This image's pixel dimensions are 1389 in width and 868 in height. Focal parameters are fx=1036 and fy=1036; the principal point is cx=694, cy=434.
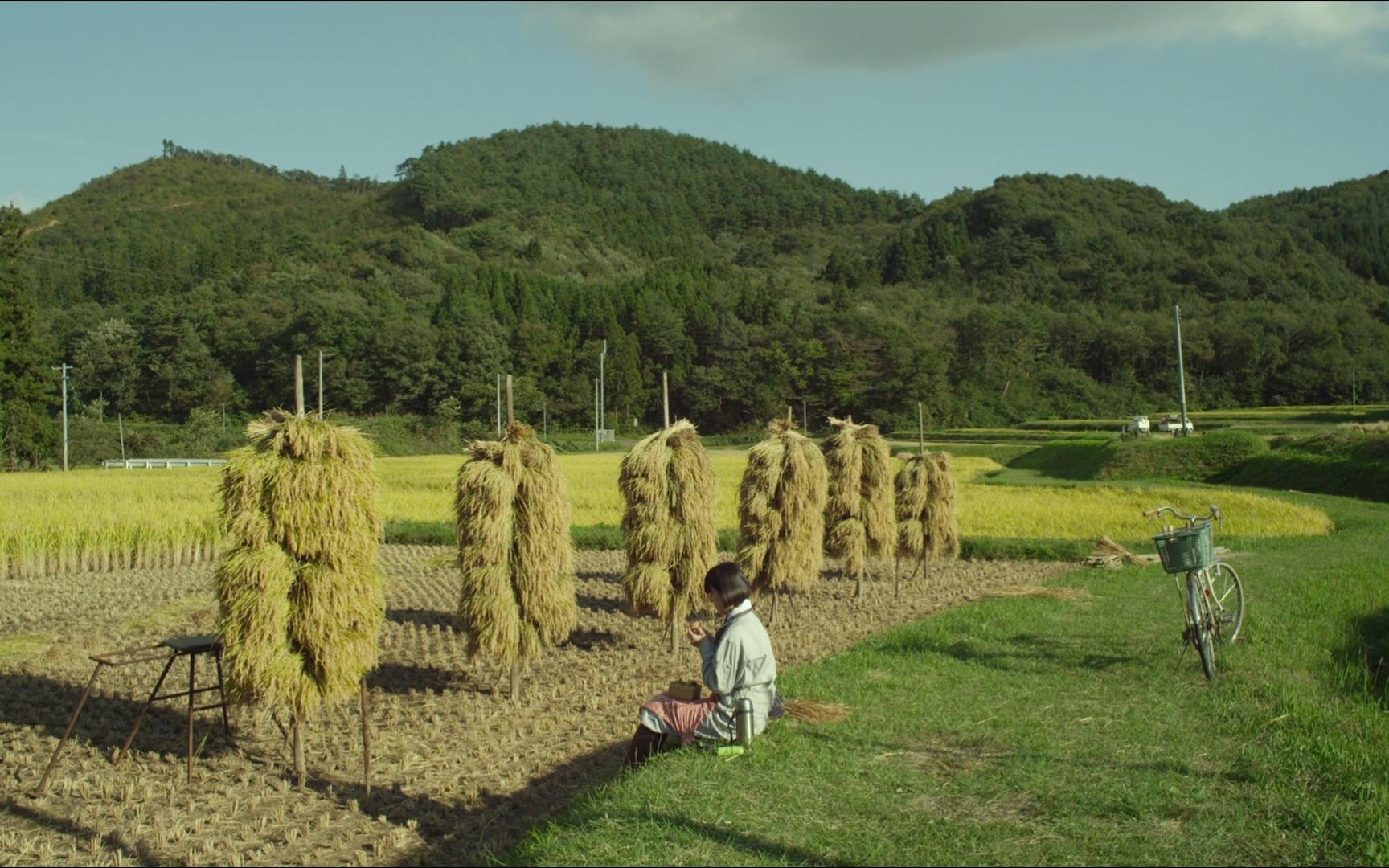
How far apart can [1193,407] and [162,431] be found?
71.4m

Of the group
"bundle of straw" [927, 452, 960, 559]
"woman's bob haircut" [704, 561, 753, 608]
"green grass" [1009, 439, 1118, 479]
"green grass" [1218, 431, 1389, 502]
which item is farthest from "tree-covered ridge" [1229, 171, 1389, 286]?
"woman's bob haircut" [704, 561, 753, 608]

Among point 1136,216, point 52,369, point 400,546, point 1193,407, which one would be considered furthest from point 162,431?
point 1136,216

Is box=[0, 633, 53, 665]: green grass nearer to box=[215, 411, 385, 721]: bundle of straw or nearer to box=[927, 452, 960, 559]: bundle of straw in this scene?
box=[215, 411, 385, 721]: bundle of straw

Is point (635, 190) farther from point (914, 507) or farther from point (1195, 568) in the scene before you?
point (1195, 568)

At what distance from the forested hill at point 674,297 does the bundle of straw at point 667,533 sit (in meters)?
42.4

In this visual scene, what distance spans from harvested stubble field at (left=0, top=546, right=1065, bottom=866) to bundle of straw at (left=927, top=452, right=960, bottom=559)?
9.57 ft

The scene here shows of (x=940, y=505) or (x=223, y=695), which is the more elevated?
(x=940, y=505)

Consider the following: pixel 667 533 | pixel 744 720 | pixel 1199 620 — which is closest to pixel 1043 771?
pixel 744 720

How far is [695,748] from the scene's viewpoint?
714cm

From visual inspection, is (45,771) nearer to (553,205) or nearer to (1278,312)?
(1278,312)

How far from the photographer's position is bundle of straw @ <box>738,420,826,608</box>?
1467 centimetres

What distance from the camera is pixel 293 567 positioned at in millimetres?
8250

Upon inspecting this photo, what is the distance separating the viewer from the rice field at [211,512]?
66.7 ft

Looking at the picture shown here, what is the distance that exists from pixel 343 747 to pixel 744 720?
4.03m
